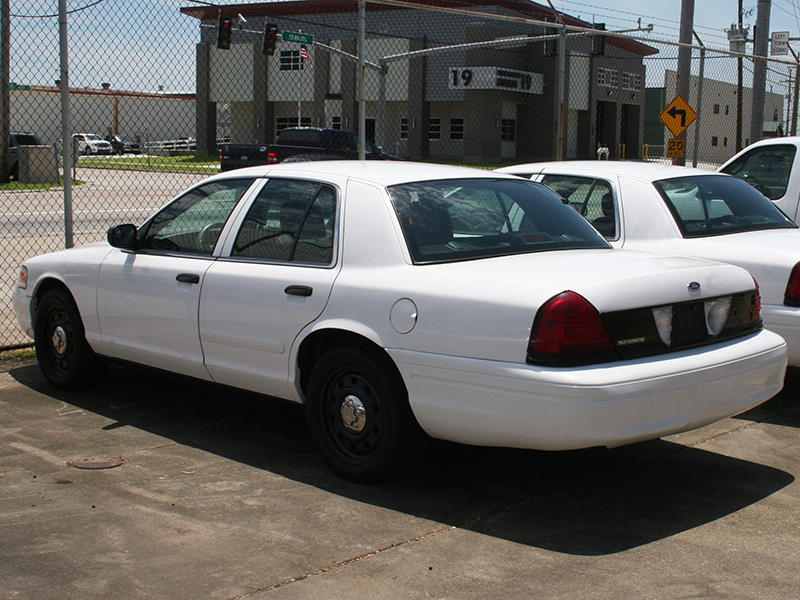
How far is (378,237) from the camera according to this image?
4.53 m

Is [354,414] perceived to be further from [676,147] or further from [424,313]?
[676,147]

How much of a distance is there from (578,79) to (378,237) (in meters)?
46.9

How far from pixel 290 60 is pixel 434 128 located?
359 inches

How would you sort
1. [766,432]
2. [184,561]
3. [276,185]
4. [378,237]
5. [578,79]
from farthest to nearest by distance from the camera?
[578,79]
[766,432]
[276,185]
[378,237]
[184,561]

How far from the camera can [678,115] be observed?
1531 cm

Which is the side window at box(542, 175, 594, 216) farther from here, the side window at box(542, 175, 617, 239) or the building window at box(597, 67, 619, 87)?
the building window at box(597, 67, 619, 87)

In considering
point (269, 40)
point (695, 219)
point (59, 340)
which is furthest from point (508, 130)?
point (59, 340)

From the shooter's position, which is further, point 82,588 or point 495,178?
point 495,178

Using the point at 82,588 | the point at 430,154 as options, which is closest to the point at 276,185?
the point at 82,588

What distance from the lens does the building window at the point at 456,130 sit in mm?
50781

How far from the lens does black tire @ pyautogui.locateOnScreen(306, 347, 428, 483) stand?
4.33 m

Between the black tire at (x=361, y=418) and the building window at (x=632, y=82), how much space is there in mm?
51300

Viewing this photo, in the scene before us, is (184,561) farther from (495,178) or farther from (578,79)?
(578,79)

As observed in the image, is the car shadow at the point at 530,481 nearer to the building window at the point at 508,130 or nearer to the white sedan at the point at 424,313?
the white sedan at the point at 424,313
